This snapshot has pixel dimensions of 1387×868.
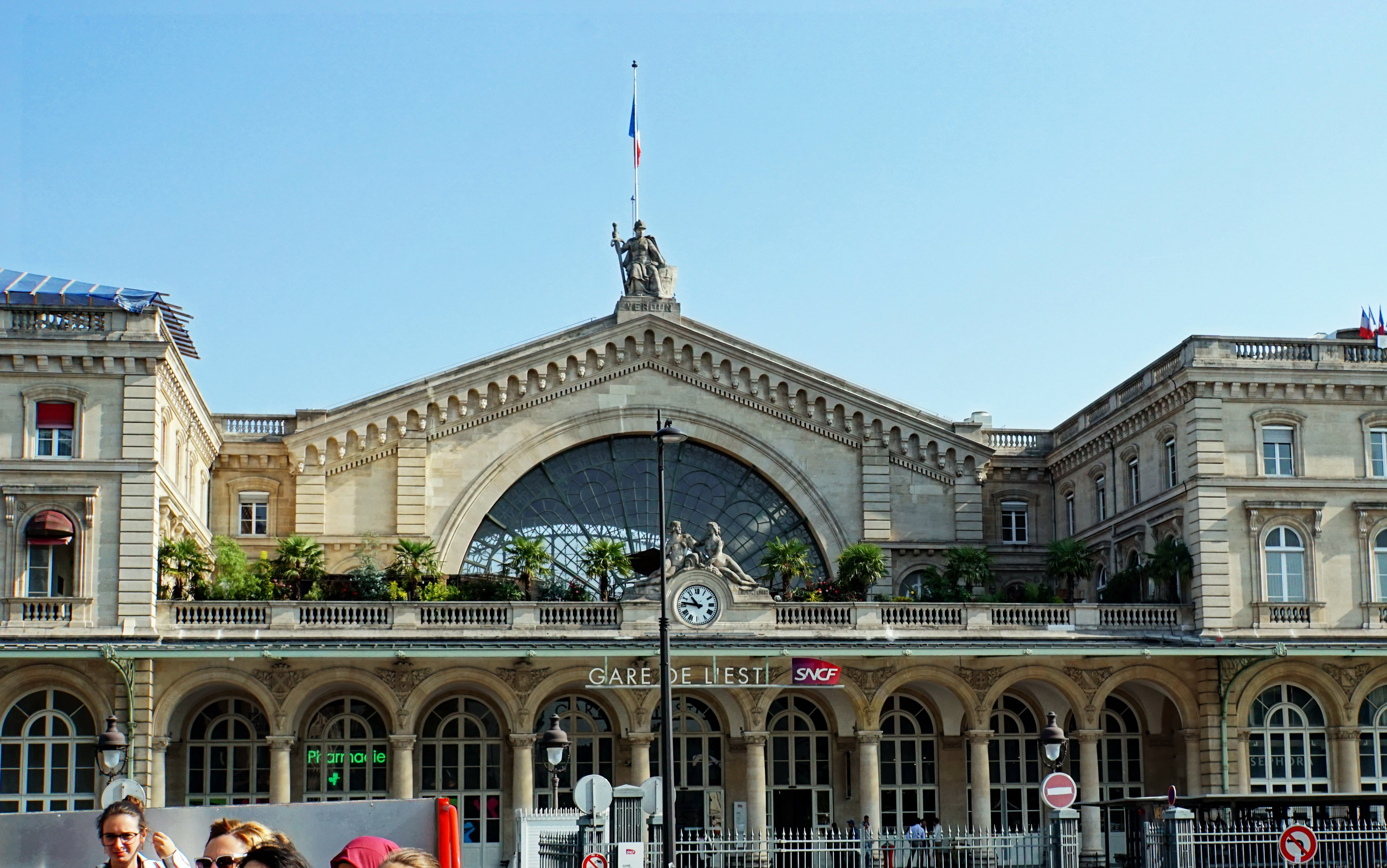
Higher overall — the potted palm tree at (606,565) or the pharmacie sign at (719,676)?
the potted palm tree at (606,565)

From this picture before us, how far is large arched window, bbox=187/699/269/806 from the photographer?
50156 millimetres

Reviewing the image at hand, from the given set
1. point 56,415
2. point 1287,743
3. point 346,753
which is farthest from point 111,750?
point 1287,743

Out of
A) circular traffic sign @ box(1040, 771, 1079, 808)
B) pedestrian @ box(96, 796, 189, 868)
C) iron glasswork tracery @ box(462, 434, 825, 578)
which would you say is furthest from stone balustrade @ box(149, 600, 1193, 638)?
pedestrian @ box(96, 796, 189, 868)

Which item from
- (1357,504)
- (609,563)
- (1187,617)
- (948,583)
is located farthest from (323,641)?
(1357,504)

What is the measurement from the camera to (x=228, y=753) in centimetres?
5047

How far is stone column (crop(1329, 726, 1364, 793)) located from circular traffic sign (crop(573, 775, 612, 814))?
1071 inches

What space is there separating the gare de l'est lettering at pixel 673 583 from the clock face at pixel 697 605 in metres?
0.08

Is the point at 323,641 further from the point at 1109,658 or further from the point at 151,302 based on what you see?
the point at 1109,658

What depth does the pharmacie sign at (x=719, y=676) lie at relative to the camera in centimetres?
4775

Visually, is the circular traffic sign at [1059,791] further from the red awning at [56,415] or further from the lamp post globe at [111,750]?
the red awning at [56,415]

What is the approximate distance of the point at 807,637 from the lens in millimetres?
48594

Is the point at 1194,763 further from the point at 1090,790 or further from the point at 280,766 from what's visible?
the point at 280,766

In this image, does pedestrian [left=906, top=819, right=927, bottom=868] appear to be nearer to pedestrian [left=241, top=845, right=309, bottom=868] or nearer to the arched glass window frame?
the arched glass window frame

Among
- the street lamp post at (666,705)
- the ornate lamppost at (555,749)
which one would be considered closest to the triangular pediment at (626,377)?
the ornate lamppost at (555,749)
